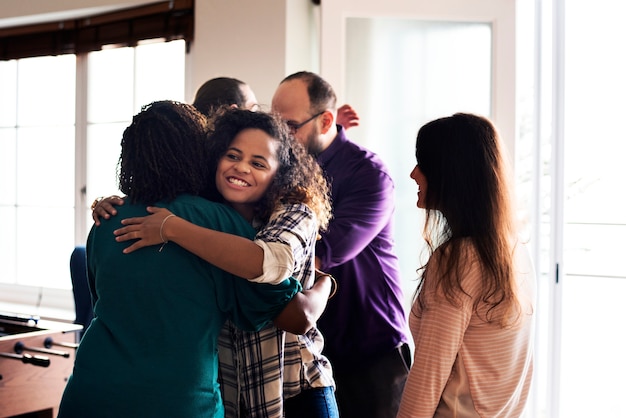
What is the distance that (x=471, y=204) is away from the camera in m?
1.62

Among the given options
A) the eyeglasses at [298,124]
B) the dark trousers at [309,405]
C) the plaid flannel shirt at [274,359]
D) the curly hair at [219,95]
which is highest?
the curly hair at [219,95]

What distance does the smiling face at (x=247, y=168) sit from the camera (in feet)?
5.28

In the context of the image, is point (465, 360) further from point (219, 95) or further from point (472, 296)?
point (219, 95)

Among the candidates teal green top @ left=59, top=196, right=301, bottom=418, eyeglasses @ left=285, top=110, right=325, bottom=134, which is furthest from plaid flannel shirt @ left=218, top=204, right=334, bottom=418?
eyeglasses @ left=285, top=110, right=325, bottom=134

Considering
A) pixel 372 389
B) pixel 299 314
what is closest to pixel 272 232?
pixel 299 314

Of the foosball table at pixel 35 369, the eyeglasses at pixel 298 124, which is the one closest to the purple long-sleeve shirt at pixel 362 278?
the eyeglasses at pixel 298 124

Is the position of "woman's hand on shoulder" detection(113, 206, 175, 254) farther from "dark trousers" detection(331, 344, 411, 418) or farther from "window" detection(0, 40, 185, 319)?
"window" detection(0, 40, 185, 319)

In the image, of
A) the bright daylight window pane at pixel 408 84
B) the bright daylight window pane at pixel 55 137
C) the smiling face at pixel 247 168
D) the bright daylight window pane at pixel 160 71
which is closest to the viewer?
the smiling face at pixel 247 168

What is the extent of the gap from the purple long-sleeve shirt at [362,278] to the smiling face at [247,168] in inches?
20.5

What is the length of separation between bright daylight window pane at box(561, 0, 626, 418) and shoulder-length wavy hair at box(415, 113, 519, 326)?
179 cm

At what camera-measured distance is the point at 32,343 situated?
2.61 meters

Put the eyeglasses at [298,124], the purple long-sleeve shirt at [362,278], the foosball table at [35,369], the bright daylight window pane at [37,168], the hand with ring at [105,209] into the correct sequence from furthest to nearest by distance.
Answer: the bright daylight window pane at [37,168] < the foosball table at [35,369] < the eyeglasses at [298,124] < the purple long-sleeve shirt at [362,278] < the hand with ring at [105,209]

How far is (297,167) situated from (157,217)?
1.31 ft

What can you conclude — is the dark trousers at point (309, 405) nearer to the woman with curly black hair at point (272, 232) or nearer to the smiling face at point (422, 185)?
the woman with curly black hair at point (272, 232)
